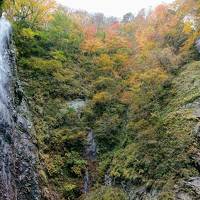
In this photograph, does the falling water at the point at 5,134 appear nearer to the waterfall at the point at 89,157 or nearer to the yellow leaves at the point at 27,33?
the waterfall at the point at 89,157

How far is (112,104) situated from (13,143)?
9.42 m

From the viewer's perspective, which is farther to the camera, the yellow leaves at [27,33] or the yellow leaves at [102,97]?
the yellow leaves at [27,33]

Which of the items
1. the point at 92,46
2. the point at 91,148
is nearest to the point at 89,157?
the point at 91,148

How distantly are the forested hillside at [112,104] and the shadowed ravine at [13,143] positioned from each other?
3.02ft

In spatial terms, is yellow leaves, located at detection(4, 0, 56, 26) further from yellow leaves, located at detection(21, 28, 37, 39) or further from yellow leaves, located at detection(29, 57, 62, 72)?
yellow leaves, located at detection(29, 57, 62, 72)

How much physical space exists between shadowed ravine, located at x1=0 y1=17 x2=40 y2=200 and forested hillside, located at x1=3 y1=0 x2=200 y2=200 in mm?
920

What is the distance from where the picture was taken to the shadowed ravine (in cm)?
1154

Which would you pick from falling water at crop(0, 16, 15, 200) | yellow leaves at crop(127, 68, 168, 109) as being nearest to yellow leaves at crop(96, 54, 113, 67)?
yellow leaves at crop(127, 68, 168, 109)

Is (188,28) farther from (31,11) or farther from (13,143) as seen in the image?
(13,143)

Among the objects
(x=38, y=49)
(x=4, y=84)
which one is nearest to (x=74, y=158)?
(x=4, y=84)

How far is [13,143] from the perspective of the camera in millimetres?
13062

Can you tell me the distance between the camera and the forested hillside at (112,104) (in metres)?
13.9

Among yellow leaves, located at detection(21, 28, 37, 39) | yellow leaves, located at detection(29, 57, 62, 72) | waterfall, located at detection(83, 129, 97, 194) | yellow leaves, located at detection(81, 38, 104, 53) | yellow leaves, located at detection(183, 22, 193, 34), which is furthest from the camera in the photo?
yellow leaves, located at detection(81, 38, 104, 53)

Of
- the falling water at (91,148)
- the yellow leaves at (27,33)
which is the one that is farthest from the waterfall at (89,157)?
the yellow leaves at (27,33)
